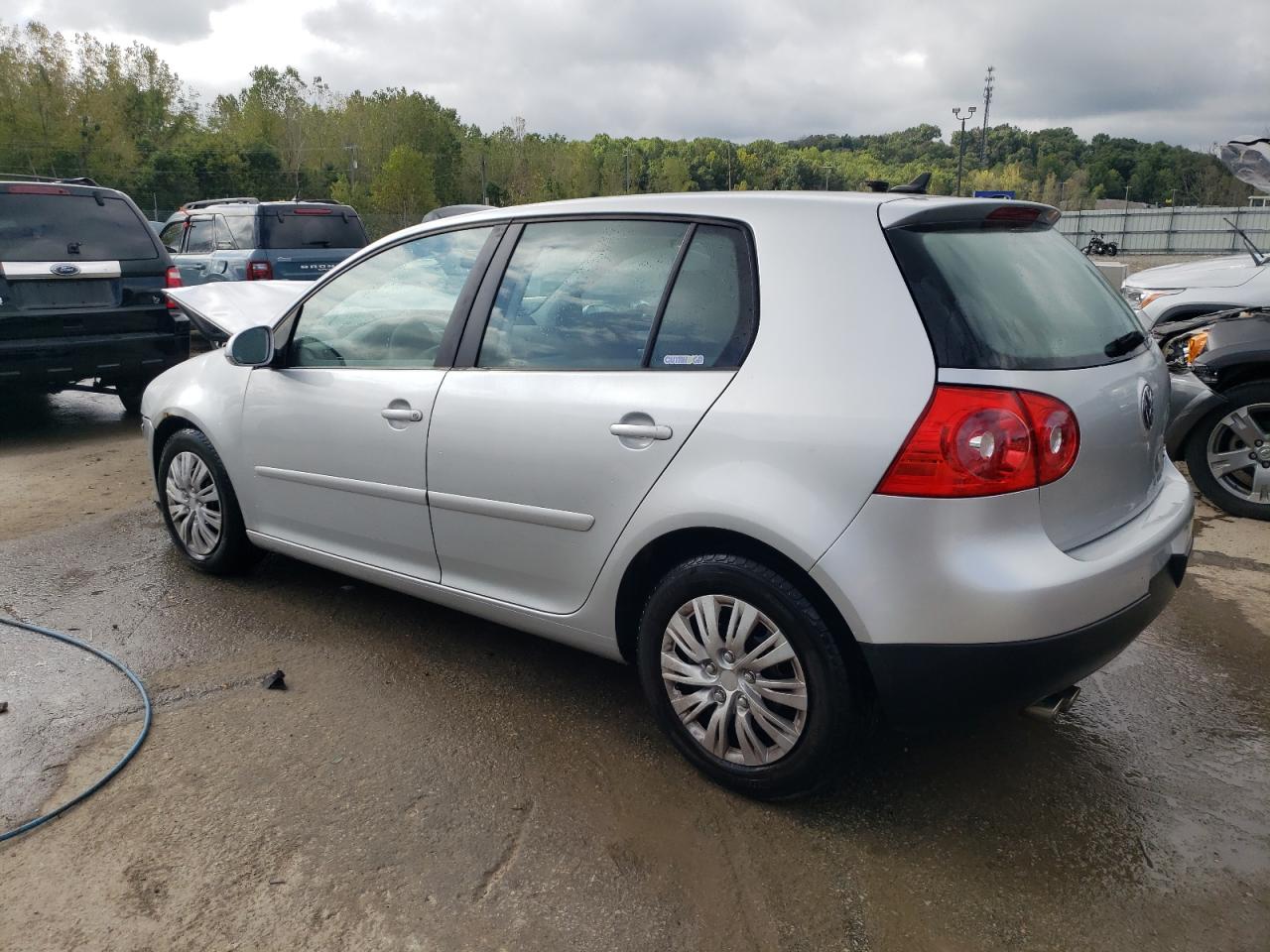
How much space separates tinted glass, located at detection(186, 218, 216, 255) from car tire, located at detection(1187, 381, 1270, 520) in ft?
36.6

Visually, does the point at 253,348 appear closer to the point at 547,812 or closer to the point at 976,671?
the point at 547,812

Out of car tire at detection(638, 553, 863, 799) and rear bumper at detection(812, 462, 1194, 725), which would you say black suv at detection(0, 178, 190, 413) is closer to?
car tire at detection(638, 553, 863, 799)

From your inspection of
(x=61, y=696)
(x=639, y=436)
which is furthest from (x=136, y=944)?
(x=639, y=436)

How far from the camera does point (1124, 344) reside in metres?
2.86

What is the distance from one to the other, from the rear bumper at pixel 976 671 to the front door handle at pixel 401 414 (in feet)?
5.72

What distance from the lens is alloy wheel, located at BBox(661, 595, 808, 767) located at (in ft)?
8.55

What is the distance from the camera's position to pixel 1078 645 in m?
2.42

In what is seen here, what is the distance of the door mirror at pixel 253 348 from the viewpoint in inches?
154

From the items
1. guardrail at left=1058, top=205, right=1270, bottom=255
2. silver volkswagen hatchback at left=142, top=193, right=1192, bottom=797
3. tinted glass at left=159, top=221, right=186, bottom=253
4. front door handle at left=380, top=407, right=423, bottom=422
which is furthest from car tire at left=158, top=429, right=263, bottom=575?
guardrail at left=1058, top=205, right=1270, bottom=255

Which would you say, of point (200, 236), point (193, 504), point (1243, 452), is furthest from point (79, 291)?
point (1243, 452)

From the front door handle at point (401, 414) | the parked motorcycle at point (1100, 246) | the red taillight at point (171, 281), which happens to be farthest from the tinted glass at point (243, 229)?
the parked motorcycle at point (1100, 246)

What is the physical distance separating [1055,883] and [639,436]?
1.57 meters

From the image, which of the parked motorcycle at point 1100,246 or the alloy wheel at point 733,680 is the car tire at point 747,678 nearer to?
the alloy wheel at point 733,680

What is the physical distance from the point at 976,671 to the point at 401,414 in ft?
6.81
